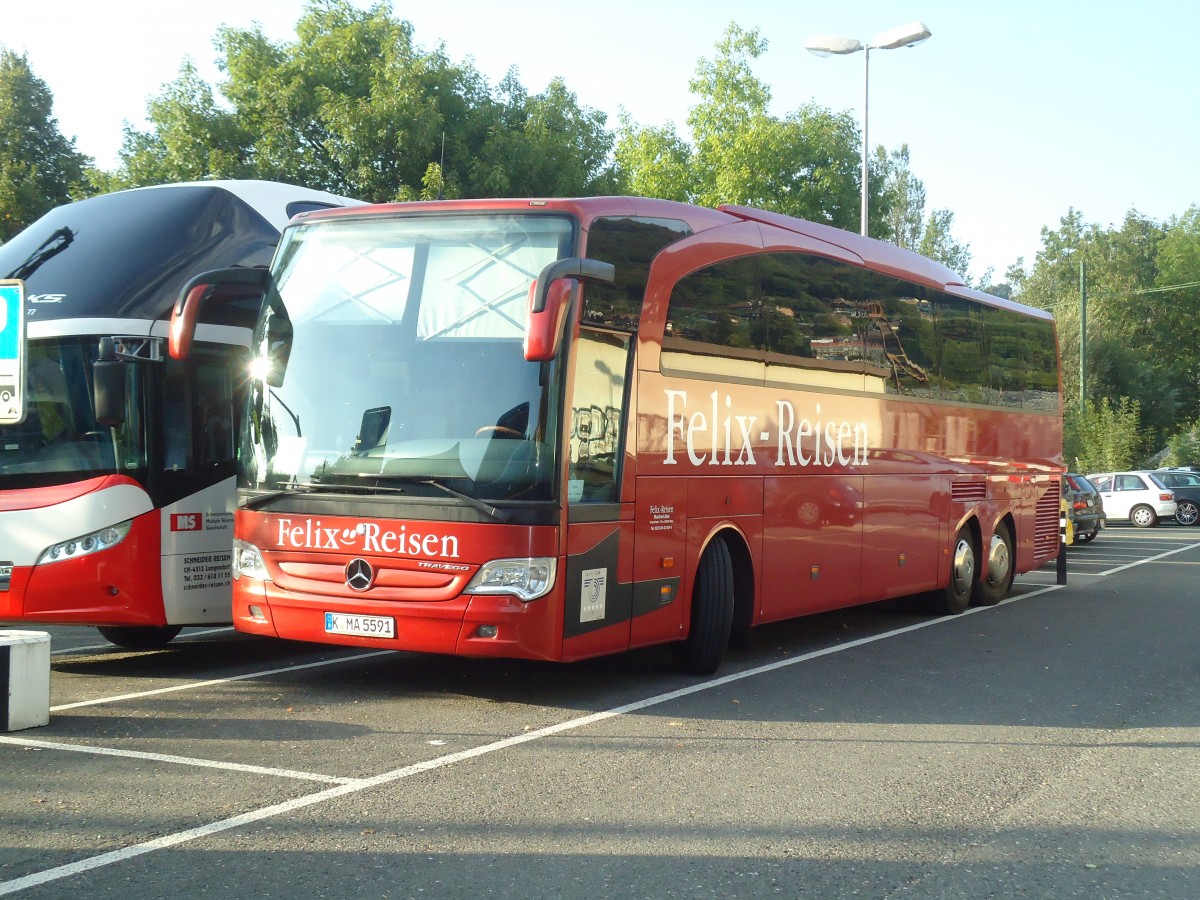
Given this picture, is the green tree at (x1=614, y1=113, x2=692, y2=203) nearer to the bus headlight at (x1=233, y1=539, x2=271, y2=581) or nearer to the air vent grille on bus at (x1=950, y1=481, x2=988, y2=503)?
the air vent grille on bus at (x1=950, y1=481, x2=988, y2=503)

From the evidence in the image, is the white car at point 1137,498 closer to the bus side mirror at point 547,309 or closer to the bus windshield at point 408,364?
the bus windshield at point 408,364

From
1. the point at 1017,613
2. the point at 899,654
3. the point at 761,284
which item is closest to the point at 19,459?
the point at 761,284

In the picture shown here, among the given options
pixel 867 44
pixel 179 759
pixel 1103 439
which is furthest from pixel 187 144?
pixel 1103 439

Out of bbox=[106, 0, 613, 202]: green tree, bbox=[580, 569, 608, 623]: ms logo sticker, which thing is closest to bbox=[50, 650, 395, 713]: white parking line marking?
bbox=[580, 569, 608, 623]: ms logo sticker

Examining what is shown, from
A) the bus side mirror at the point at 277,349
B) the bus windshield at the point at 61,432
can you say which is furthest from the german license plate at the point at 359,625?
the bus windshield at the point at 61,432

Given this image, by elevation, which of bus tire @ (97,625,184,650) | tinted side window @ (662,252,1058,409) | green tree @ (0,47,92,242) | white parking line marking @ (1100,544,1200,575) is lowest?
white parking line marking @ (1100,544,1200,575)

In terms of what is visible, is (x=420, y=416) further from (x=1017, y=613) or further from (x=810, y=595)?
(x=1017, y=613)

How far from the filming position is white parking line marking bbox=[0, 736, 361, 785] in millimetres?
6723

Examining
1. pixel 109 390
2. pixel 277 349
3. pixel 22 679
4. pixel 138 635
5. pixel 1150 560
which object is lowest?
pixel 1150 560

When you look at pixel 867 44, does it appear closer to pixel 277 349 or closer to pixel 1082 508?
pixel 1082 508

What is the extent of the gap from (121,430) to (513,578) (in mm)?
3285

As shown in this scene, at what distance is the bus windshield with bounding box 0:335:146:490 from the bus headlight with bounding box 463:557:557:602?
298 centimetres

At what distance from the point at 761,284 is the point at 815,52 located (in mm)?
14120

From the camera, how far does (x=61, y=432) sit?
9.59 m
